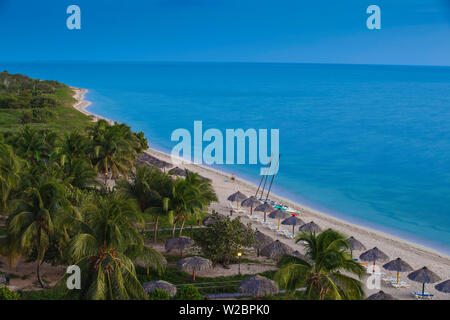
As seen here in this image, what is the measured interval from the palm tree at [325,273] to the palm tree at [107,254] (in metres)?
4.55

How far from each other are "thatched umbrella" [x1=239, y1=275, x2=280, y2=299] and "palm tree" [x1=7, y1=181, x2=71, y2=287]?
7458 mm

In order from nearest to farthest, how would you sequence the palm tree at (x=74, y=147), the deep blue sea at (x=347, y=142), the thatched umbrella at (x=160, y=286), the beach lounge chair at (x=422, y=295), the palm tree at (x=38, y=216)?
the palm tree at (x=38, y=216)
the thatched umbrella at (x=160, y=286)
the beach lounge chair at (x=422, y=295)
the palm tree at (x=74, y=147)
the deep blue sea at (x=347, y=142)

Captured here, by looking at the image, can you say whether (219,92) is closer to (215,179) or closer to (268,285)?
(215,179)

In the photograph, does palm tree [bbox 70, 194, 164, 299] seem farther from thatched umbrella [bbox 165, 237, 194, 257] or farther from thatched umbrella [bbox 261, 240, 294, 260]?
thatched umbrella [bbox 261, 240, 294, 260]

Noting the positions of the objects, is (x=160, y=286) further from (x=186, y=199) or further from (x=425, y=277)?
(x=425, y=277)

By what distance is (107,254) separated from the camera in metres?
12.1

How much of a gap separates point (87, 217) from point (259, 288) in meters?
7.19

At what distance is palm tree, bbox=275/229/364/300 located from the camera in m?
12.5

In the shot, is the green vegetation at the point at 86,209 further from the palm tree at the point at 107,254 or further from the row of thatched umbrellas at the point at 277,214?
the row of thatched umbrellas at the point at 277,214

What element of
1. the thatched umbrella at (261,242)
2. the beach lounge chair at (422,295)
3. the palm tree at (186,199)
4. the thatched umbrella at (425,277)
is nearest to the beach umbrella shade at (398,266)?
the thatched umbrella at (425,277)

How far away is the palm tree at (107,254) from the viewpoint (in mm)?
11633

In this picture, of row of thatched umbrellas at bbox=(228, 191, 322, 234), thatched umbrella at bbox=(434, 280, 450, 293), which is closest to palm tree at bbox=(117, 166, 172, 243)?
row of thatched umbrellas at bbox=(228, 191, 322, 234)
